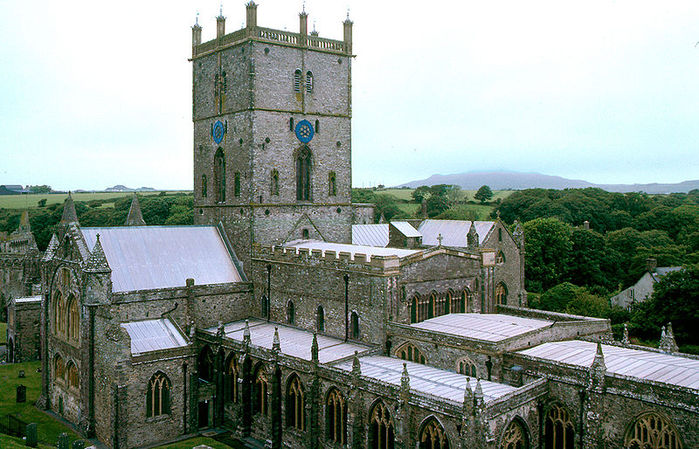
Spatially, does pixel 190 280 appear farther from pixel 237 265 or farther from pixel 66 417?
pixel 66 417

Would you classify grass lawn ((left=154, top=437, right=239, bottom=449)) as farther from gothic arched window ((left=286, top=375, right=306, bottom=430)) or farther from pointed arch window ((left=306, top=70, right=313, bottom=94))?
pointed arch window ((left=306, top=70, right=313, bottom=94))

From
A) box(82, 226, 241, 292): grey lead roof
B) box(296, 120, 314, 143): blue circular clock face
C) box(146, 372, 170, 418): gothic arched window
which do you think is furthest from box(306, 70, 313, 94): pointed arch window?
box(146, 372, 170, 418): gothic arched window

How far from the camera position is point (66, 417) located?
3372 centimetres

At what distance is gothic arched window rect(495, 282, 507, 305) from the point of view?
45062mm

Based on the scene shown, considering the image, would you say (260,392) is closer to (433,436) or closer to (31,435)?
(31,435)

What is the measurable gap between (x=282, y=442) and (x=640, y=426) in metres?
16.7

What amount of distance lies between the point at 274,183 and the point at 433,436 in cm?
2080

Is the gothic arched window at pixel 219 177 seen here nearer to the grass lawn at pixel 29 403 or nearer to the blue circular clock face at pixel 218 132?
the blue circular clock face at pixel 218 132

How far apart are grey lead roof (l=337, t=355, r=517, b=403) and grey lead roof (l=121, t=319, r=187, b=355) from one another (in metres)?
10.4

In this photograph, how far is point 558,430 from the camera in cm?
2442

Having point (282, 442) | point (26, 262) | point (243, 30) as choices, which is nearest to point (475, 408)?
point (282, 442)

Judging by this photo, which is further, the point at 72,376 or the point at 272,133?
the point at 272,133

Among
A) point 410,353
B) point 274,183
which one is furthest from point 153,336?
point 410,353

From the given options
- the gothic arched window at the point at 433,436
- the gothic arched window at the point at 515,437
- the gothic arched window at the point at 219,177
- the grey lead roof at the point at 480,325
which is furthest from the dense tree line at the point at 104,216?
the gothic arched window at the point at 515,437
